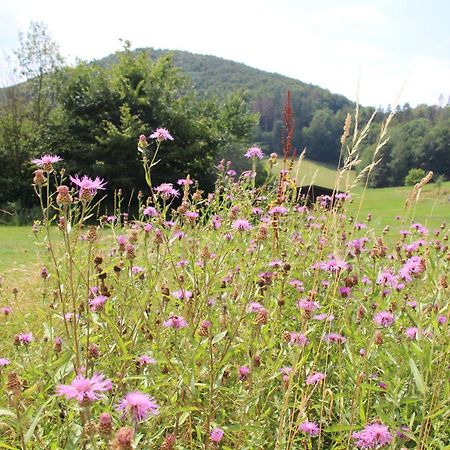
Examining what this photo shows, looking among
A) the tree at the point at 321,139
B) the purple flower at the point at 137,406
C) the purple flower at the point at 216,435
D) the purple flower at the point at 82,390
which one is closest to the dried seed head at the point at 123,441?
the purple flower at the point at 82,390

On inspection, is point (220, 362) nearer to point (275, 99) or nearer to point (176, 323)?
point (176, 323)

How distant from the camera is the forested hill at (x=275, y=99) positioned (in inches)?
2251

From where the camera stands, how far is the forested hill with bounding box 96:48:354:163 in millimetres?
57188

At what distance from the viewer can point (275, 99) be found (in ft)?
221

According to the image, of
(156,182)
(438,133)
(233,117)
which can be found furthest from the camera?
(438,133)

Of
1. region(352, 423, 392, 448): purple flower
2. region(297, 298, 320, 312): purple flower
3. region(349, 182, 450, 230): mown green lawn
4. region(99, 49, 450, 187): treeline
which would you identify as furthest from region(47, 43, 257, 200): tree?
region(352, 423, 392, 448): purple flower

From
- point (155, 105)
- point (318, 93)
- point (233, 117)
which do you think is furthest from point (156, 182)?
point (318, 93)

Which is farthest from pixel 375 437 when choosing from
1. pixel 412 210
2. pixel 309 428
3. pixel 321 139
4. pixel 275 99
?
pixel 275 99

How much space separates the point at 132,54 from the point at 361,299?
19867 millimetres

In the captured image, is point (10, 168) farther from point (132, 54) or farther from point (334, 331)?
point (334, 331)

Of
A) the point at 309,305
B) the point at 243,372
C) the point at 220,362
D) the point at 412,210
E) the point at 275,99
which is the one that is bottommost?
the point at 412,210

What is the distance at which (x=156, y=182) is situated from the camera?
1839 centimetres

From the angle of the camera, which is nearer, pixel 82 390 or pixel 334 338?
pixel 82 390

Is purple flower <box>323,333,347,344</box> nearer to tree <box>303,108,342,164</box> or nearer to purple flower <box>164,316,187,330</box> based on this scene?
purple flower <box>164,316,187,330</box>
